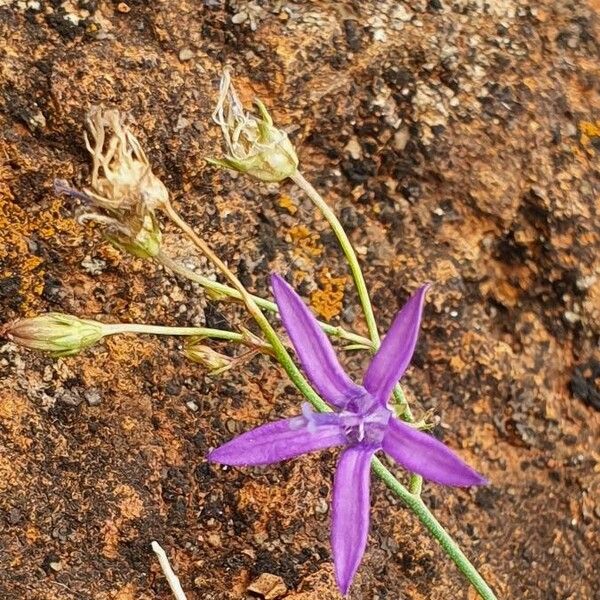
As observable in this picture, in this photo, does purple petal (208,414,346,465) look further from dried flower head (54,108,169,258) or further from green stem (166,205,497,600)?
dried flower head (54,108,169,258)

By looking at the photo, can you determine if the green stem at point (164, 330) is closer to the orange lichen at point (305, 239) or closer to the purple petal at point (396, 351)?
the purple petal at point (396, 351)

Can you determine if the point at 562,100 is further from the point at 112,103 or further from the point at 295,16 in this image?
the point at 112,103

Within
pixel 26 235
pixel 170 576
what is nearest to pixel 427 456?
pixel 170 576

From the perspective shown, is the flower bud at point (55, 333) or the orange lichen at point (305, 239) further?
the orange lichen at point (305, 239)

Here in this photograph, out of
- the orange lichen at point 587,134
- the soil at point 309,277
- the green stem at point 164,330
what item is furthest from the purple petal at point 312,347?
the orange lichen at point 587,134

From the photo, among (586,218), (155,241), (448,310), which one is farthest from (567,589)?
(155,241)

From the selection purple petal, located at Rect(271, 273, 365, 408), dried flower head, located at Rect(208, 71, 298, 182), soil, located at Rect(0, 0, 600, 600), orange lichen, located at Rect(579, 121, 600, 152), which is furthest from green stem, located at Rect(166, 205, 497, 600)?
orange lichen, located at Rect(579, 121, 600, 152)
